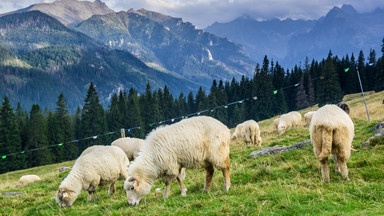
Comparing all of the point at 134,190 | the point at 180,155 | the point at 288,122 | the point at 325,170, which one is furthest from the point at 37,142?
the point at 325,170

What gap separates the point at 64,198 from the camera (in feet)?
35.0

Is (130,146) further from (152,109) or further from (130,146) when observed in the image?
(152,109)

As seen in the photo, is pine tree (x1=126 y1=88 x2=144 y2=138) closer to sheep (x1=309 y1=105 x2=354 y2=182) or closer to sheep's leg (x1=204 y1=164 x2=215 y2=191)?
sheep's leg (x1=204 y1=164 x2=215 y2=191)

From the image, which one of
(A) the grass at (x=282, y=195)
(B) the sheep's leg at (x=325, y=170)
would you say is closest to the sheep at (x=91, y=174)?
(A) the grass at (x=282, y=195)

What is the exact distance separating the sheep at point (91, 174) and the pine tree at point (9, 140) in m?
57.0

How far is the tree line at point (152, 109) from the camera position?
6391 centimetres

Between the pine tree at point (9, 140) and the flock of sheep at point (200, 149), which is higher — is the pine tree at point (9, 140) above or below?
above

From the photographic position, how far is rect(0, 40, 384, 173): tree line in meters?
63.9

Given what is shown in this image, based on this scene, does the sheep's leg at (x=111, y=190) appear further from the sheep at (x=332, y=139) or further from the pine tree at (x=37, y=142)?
the pine tree at (x=37, y=142)

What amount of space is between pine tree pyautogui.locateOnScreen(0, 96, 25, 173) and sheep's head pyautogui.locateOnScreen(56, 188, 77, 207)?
2265 inches

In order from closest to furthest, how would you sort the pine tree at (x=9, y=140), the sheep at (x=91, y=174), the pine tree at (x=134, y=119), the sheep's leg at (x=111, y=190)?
the sheep at (x=91, y=174) → the sheep's leg at (x=111, y=190) → the pine tree at (x=9, y=140) → the pine tree at (x=134, y=119)

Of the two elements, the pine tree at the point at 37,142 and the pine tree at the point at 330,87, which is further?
the pine tree at the point at 330,87

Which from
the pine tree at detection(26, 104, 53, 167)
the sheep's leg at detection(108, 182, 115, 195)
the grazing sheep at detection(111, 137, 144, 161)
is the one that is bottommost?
the sheep's leg at detection(108, 182, 115, 195)

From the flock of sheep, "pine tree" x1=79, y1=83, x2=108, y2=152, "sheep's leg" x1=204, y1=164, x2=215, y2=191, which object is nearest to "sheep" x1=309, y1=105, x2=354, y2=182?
the flock of sheep
